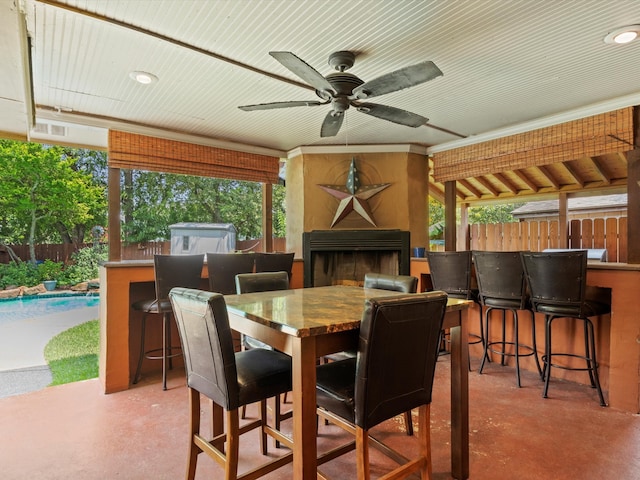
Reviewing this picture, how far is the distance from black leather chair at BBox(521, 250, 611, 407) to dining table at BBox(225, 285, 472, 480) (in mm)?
1344

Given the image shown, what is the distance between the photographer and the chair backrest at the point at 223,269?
3078 millimetres

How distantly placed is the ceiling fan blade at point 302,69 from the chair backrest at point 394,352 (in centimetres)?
136

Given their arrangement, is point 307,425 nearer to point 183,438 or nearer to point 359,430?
point 359,430

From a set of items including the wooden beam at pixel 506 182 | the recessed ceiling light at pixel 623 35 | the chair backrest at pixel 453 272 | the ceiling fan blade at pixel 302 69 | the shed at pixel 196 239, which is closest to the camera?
the ceiling fan blade at pixel 302 69

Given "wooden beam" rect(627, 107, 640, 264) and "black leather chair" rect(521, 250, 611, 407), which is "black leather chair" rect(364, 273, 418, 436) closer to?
"black leather chair" rect(521, 250, 611, 407)

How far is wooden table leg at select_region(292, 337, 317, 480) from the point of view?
130 centimetres

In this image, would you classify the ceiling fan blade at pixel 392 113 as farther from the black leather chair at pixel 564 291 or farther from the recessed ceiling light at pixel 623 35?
the black leather chair at pixel 564 291

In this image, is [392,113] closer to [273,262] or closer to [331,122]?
[331,122]

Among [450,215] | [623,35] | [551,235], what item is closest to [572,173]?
[551,235]

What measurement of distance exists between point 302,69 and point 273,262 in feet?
6.04

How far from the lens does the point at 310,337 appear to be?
4.37 feet

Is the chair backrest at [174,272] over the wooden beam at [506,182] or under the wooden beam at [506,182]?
under

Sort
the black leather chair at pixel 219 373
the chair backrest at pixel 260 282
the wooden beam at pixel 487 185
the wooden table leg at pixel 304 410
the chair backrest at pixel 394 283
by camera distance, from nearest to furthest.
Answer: the wooden table leg at pixel 304 410 → the black leather chair at pixel 219 373 → the chair backrest at pixel 394 283 → the chair backrest at pixel 260 282 → the wooden beam at pixel 487 185

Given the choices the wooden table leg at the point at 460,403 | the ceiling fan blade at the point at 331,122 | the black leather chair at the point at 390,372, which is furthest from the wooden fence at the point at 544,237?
the black leather chair at the point at 390,372
